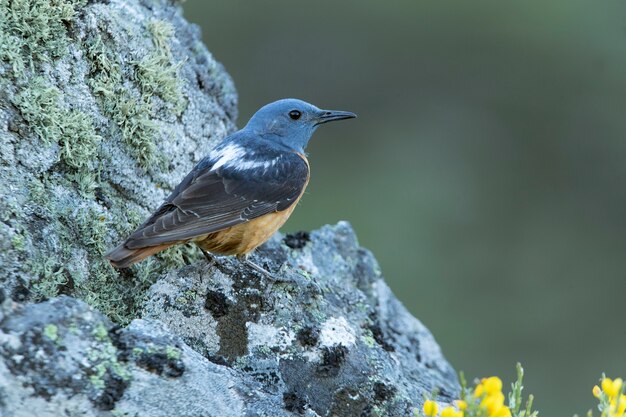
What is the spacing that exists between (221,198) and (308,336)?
1.46 meters

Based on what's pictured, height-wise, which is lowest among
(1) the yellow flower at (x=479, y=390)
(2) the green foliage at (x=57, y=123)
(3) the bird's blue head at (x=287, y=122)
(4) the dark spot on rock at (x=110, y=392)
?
(4) the dark spot on rock at (x=110, y=392)

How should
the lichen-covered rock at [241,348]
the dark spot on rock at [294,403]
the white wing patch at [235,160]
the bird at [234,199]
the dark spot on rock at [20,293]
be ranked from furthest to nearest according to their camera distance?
the white wing patch at [235,160] < the bird at [234,199] < the dark spot on rock at [294,403] < the dark spot on rock at [20,293] < the lichen-covered rock at [241,348]

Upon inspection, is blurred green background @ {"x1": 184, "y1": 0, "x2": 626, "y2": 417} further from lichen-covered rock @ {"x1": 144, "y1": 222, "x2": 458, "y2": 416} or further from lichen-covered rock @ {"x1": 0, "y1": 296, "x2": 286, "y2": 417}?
lichen-covered rock @ {"x1": 0, "y1": 296, "x2": 286, "y2": 417}

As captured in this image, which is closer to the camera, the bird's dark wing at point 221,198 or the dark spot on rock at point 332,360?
the dark spot on rock at point 332,360

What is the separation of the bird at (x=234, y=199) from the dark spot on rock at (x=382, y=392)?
0.97m

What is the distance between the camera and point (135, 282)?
579 cm

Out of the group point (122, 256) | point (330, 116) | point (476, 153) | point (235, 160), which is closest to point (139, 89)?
point (235, 160)

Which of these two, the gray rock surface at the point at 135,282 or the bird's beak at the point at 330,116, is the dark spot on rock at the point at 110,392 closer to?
the gray rock surface at the point at 135,282

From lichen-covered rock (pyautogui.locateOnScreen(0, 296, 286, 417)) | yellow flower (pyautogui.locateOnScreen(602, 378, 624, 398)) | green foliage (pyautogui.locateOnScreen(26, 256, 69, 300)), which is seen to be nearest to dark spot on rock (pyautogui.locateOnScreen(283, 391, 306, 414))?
lichen-covered rock (pyautogui.locateOnScreen(0, 296, 286, 417))

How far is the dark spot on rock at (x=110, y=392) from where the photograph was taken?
13.8ft

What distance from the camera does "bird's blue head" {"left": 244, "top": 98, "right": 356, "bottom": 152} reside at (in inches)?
303

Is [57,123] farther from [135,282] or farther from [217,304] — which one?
[217,304]

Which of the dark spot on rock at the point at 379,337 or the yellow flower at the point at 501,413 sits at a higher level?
the dark spot on rock at the point at 379,337

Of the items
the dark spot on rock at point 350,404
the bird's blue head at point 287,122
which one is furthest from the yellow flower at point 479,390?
the bird's blue head at point 287,122
